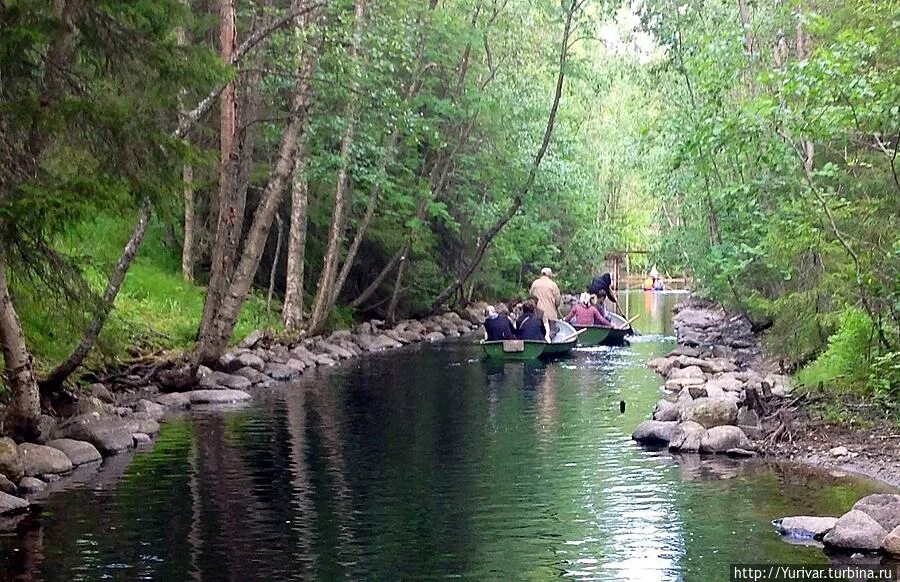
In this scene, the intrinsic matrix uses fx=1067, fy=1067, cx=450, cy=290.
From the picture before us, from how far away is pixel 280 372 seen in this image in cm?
2031

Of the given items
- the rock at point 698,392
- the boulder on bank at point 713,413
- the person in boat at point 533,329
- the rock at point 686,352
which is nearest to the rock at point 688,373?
the rock at point 686,352

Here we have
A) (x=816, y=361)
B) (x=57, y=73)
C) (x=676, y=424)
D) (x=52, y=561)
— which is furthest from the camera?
(x=816, y=361)

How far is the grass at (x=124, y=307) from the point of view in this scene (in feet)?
42.5

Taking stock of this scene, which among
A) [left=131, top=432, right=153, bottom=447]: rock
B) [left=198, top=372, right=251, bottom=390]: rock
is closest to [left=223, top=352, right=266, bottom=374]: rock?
[left=198, top=372, right=251, bottom=390]: rock

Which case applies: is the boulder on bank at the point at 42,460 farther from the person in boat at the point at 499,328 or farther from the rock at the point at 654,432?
the person in boat at the point at 499,328

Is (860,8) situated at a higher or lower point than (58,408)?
higher

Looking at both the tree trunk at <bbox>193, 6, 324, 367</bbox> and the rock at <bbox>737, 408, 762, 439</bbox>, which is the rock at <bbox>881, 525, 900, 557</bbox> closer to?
the rock at <bbox>737, 408, 762, 439</bbox>

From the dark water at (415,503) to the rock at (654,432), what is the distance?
19cm

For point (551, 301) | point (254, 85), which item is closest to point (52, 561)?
point (254, 85)

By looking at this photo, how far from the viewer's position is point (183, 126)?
13.5 meters

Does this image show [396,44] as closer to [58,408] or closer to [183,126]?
[183,126]

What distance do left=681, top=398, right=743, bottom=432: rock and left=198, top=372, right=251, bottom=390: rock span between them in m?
8.30

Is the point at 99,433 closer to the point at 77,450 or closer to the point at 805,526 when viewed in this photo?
the point at 77,450

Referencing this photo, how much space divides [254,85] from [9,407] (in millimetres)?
8282
